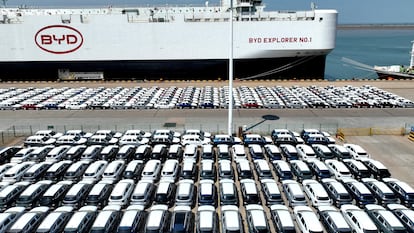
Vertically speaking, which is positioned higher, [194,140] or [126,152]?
[126,152]

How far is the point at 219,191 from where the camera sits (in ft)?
62.1

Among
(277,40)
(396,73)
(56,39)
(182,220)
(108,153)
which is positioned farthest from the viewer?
(396,73)

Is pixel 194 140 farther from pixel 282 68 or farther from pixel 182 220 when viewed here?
pixel 282 68

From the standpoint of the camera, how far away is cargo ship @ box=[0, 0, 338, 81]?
2335 inches

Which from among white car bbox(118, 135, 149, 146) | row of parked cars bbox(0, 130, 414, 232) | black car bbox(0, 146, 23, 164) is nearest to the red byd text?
row of parked cars bbox(0, 130, 414, 232)

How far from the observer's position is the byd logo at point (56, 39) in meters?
60.2

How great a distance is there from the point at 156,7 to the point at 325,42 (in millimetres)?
32709

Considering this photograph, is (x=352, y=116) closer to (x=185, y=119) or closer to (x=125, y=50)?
(x=185, y=119)

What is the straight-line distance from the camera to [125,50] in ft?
202

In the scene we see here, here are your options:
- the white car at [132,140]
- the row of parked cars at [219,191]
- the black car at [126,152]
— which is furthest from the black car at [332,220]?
the white car at [132,140]

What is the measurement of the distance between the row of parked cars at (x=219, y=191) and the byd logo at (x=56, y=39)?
4134cm

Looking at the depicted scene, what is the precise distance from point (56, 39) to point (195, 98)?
33.0 meters

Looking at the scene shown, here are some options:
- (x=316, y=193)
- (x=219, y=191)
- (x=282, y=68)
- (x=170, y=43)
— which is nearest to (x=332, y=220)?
(x=316, y=193)

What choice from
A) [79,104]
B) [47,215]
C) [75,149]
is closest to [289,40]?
[79,104]
